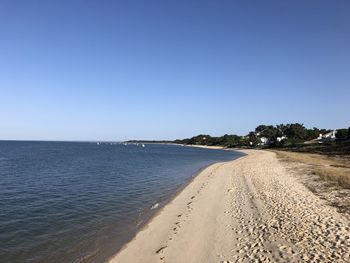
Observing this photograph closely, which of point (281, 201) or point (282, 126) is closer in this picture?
point (281, 201)

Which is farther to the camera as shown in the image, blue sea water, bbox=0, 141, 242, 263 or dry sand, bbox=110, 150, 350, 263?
blue sea water, bbox=0, 141, 242, 263

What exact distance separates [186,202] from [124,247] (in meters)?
9.74

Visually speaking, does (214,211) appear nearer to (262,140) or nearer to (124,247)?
(124,247)

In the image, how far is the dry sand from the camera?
465 inches

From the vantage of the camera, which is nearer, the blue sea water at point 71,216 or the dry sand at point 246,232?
the dry sand at point 246,232

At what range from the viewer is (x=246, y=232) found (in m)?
14.6

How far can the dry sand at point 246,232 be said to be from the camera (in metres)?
11.8

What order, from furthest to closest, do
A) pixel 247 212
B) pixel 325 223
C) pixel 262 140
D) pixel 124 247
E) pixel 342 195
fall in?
1. pixel 262 140
2. pixel 342 195
3. pixel 247 212
4. pixel 325 223
5. pixel 124 247

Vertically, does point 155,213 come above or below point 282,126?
below

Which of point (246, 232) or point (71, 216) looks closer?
point (246, 232)

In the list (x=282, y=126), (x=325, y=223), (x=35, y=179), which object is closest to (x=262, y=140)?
(x=282, y=126)

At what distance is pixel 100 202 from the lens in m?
23.0

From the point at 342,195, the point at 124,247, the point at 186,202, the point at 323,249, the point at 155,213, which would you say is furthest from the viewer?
the point at 186,202

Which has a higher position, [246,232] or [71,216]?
[246,232]
